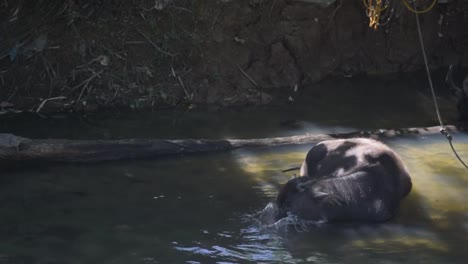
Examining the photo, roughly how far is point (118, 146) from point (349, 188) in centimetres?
221

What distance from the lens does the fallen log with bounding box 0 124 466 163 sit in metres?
6.93

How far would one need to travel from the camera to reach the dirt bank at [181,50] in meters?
8.96

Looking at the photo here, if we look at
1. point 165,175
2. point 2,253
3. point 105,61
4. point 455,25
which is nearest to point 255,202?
point 165,175

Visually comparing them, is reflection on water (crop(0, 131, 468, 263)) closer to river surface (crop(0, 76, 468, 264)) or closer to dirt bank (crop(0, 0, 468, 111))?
river surface (crop(0, 76, 468, 264))

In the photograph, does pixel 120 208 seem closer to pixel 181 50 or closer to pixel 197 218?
pixel 197 218

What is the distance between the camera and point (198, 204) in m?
6.38

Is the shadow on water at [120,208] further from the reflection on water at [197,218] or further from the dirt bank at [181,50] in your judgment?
the dirt bank at [181,50]

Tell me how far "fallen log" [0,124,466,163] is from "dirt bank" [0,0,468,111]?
1675mm

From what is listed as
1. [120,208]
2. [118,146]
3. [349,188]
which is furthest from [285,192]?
[118,146]

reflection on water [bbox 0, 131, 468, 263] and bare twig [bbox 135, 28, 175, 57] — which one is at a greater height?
bare twig [bbox 135, 28, 175, 57]

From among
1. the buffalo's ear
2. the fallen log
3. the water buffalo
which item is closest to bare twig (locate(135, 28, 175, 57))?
the fallen log

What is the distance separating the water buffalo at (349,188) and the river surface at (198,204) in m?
0.13

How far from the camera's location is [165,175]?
23.0 ft

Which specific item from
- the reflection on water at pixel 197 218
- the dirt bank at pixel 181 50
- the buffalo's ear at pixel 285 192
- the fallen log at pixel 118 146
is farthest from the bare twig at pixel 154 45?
the buffalo's ear at pixel 285 192
